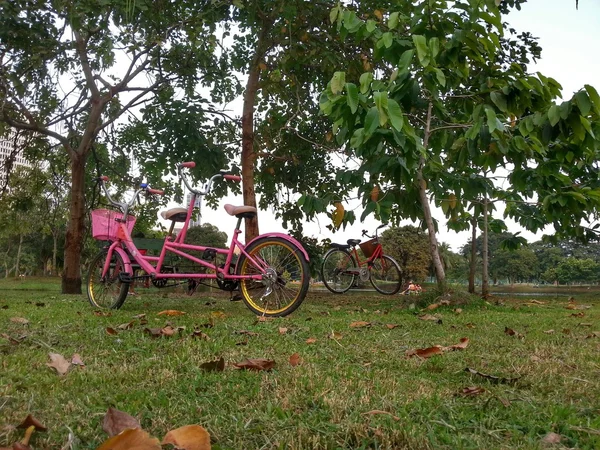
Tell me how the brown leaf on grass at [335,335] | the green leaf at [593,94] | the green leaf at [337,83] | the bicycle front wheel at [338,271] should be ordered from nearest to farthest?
the brown leaf on grass at [335,335], the green leaf at [593,94], the green leaf at [337,83], the bicycle front wheel at [338,271]

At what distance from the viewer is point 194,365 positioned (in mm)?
2229

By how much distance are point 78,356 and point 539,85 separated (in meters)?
4.06

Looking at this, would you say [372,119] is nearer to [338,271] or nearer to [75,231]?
[338,271]

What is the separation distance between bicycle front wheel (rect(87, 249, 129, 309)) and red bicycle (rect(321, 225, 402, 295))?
529 cm

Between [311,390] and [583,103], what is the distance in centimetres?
277

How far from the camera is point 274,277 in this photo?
4.57 meters

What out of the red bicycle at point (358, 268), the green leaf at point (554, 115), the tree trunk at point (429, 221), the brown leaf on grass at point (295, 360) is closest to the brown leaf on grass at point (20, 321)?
the brown leaf on grass at point (295, 360)

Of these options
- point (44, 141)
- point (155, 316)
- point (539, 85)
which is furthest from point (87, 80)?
point (539, 85)

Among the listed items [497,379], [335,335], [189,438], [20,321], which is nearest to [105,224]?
[20,321]

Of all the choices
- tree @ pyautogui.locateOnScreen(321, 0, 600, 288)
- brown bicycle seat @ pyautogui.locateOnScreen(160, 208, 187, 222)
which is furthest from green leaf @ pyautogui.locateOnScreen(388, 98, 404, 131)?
brown bicycle seat @ pyautogui.locateOnScreen(160, 208, 187, 222)

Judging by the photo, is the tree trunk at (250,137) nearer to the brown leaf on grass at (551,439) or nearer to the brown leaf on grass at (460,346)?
the brown leaf on grass at (460,346)

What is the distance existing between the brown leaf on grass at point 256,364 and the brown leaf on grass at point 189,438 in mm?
865

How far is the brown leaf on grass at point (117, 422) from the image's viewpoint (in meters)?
1.42

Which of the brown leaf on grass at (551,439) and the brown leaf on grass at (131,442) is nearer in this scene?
the brown leaf on grass at (131,442)
